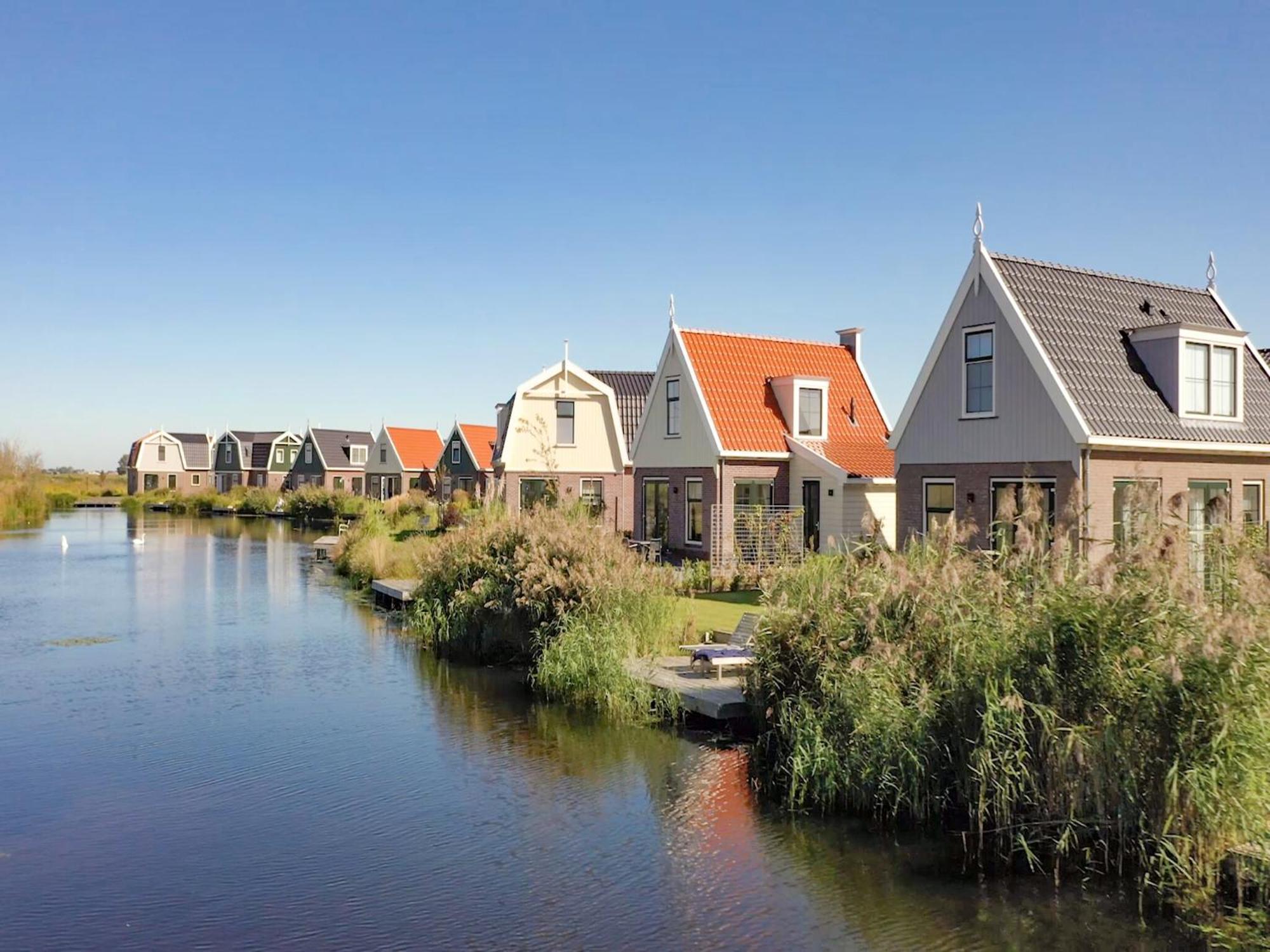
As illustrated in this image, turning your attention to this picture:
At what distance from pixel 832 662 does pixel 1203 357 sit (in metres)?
12.4

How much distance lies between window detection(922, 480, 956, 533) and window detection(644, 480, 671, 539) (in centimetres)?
835

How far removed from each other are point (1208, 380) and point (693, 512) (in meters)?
11.7

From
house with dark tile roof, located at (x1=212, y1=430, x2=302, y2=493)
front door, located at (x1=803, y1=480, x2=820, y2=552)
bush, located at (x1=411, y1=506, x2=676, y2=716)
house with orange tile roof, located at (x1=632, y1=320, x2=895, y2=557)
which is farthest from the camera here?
house with dark tile roof, located at (x1=212, y1=430, x2=302, y2=493)

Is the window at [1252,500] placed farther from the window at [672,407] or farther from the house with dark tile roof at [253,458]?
the house with dark tile roof at [253,458]

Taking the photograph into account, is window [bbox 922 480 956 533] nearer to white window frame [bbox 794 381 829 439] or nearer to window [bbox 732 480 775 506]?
window [bbox 732 480 775 506]

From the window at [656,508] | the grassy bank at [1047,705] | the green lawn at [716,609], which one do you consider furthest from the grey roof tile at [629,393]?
the grassy bank at [1047,705]

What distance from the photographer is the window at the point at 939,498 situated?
1916cm

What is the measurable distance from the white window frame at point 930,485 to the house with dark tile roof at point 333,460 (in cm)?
5563

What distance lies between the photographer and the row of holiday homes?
17281mm

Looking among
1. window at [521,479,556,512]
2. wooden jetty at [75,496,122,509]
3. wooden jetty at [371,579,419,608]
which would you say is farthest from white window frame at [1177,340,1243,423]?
wooden jetty at [75,496,122,509]

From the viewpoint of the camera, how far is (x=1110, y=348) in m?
18.4

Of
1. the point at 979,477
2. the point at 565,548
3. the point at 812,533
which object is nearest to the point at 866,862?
the point at 565,548

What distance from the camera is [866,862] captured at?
28.6ft

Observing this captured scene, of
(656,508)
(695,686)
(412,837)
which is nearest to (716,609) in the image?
(695,686)
